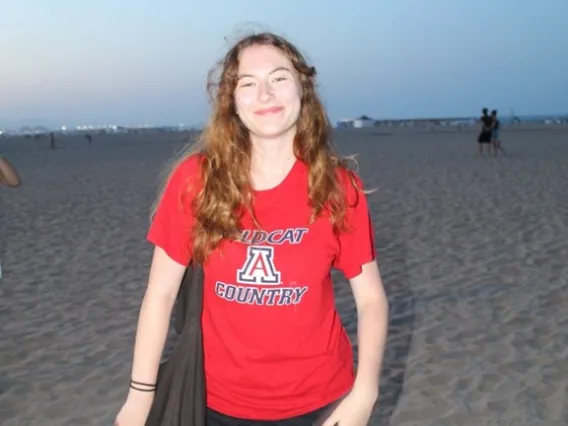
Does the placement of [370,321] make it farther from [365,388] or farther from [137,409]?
[137,409]

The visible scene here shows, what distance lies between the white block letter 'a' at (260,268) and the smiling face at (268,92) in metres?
0.30

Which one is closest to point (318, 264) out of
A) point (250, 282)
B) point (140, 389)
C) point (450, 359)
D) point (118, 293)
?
point (250, 282)

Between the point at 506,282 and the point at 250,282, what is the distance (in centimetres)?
597

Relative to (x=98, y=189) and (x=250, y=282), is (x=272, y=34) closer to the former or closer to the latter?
(x=250, y=282)

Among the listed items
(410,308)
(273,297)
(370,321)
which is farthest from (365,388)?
(410,308)

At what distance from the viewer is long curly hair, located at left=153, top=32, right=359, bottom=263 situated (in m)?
1.92

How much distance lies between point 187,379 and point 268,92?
0.74 m

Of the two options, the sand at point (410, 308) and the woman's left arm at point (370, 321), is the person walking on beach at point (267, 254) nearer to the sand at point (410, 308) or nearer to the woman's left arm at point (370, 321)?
the woman's left arm at point (370, 321)

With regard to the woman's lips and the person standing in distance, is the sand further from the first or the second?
the woman's lips

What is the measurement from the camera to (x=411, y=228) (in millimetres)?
10852

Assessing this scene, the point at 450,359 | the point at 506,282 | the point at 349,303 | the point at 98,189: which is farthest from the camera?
the point at 98,189

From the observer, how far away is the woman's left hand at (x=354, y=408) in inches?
77.1

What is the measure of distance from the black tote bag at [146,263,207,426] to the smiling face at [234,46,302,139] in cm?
40

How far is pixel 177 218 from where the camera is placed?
6.40 feet
